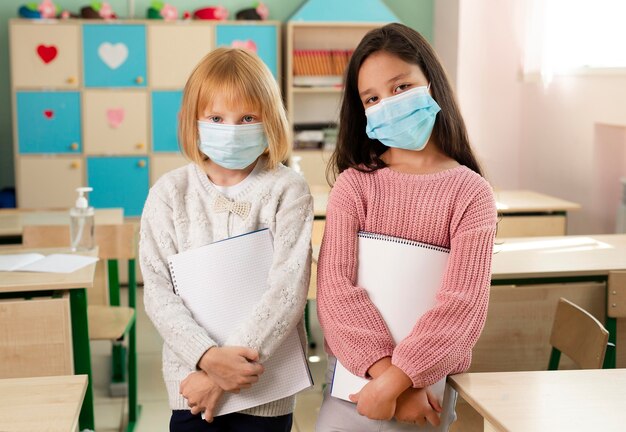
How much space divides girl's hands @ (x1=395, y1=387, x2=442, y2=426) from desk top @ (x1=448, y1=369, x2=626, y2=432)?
6cm

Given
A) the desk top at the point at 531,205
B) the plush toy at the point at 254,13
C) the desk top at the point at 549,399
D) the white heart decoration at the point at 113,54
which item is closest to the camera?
the desk top at the point at 549,399

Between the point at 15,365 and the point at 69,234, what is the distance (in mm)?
990

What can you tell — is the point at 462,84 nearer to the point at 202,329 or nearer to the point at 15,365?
the point at 15,365

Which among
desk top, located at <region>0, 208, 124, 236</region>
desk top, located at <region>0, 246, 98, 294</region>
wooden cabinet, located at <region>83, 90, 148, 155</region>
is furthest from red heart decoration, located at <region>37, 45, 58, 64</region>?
desk top, located at <region>0, 246, 98, 294</region>

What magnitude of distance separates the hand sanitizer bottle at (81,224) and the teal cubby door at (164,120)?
2.57m

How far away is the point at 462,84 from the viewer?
5.84m

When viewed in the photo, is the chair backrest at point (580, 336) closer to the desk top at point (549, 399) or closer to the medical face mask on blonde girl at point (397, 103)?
the desk top at point (549, 399)

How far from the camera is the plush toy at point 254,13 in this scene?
5.89 m

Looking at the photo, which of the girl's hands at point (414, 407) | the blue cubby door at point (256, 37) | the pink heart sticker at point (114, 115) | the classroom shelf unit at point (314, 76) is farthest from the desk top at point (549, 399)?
the pink heart sticker at point (114, 115)

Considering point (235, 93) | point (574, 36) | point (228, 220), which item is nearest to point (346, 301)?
point (228, 220)

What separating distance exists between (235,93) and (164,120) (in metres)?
4.14

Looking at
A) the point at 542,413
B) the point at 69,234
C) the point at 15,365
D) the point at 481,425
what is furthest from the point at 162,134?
the point at 542,413

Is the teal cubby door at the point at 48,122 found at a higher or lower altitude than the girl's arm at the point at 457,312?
higher

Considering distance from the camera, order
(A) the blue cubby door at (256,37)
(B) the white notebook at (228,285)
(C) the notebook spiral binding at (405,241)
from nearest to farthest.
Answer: (C) the notebook spiral binding at (405,241) → (B) the white notebook at (228,285) → (A) the blue cubby door at (256,37)
